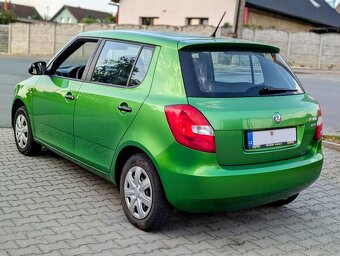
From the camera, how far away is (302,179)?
162 inches

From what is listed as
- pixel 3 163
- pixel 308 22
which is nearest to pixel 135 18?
pixel 308 22

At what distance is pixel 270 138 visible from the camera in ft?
12.7

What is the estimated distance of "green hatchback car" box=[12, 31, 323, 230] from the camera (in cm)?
362

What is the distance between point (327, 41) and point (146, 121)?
3170cm

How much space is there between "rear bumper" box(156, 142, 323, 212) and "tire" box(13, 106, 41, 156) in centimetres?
278

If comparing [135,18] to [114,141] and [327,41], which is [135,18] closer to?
[327,41]

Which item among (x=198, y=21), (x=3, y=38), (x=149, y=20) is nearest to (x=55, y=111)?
(x=198, y=21)

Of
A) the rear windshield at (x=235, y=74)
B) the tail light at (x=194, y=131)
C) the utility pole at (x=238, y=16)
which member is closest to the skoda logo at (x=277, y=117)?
the rear windshield at (x=235, y=74)

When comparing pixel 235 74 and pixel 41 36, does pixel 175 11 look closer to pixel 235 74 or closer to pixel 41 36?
pixel 41 36

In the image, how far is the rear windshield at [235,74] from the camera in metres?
3.79

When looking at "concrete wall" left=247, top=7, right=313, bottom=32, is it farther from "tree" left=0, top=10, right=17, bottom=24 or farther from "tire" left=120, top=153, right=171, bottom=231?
"tree" left=0, top=10, right=17, bottom=24

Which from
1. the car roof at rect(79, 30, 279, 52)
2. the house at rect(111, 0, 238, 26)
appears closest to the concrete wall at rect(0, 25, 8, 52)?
the house at rect(111, 0, 238, 26)

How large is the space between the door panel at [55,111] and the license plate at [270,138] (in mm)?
1938

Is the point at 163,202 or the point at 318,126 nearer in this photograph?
the point at 163,202
